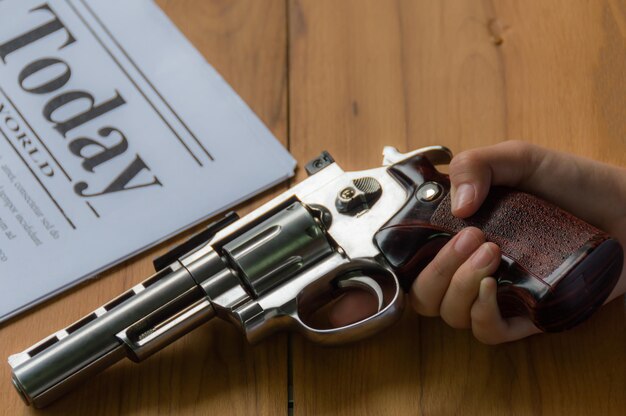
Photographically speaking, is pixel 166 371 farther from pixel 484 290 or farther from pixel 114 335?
pixel 484 290

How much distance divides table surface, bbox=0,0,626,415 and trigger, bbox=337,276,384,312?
7cm

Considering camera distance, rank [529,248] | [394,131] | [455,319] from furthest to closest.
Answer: [394,131] → [455,319] → [529,248]

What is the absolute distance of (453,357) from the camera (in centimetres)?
81

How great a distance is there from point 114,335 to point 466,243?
0.34 meters

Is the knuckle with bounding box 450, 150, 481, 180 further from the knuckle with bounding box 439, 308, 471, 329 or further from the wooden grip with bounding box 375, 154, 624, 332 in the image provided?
the knuckle with bounding box 439, 308, 471, 329

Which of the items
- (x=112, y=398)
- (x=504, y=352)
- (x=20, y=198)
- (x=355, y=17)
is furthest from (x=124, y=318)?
(x=355, y=17)

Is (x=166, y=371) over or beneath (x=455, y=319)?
over

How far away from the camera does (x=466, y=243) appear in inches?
28.5

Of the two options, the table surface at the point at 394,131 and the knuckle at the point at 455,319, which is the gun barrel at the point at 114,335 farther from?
the knuckle at the point at 455,319

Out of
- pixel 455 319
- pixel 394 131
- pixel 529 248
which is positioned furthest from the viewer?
pixel 394 131

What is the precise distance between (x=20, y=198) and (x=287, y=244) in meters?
0.37

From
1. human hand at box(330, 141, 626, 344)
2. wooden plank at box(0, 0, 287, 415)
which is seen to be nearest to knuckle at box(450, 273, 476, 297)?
human hand at box(330, 141, 626, 344)

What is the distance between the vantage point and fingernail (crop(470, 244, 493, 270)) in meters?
0.71

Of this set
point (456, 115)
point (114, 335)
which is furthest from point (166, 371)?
point (456, 115)
